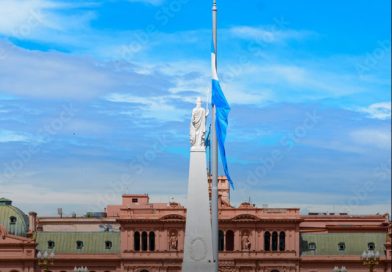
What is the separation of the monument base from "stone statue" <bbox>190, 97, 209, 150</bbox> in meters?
1.35

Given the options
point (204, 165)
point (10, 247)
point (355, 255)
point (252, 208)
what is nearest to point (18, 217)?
point (10, 247)

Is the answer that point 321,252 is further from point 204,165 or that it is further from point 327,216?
point 204,165

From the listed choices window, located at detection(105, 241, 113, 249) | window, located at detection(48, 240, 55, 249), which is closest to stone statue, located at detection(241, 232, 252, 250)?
window, located at detection(105, 241, 113, 249)

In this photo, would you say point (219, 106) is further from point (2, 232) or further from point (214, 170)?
point (2, 232)

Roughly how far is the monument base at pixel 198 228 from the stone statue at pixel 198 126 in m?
1.35

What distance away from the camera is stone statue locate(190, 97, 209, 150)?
5888 centimetres

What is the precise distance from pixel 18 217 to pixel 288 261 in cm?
2732

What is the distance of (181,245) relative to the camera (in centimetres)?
12394

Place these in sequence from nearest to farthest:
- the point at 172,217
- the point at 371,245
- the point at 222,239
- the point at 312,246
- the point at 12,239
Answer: the point at 172,217 → the point at 12,239 → the point at 222,239 → the point at 371,245 → the point at 312,246

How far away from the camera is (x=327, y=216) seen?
148 m

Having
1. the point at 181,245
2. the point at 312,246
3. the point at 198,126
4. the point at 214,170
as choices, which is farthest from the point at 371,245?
the point at 214,170

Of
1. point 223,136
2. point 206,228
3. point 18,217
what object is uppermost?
point 18,217

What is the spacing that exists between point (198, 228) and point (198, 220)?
0.36 metres

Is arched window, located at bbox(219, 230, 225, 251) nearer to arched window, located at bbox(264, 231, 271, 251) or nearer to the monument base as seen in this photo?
arched window, located at bbox(264, 231, 271, 251)
